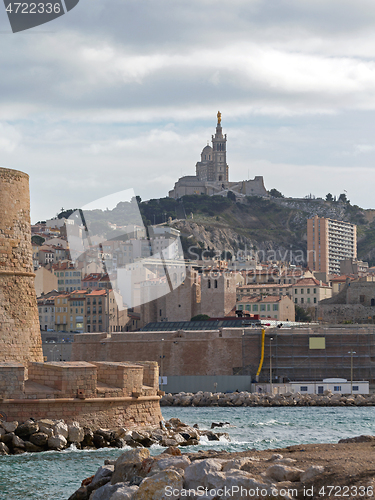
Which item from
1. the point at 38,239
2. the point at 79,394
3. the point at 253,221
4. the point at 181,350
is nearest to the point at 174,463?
the point at 79,394

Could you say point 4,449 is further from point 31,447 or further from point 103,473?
point 103,473

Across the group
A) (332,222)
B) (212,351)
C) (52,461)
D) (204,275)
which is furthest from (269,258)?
(52,461)

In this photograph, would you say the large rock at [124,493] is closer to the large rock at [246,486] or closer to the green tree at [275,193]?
the large rock at [246,486]

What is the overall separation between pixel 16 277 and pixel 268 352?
32161 millimetres

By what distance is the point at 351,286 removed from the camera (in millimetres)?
76875

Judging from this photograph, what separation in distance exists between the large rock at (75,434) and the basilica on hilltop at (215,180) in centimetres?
15218

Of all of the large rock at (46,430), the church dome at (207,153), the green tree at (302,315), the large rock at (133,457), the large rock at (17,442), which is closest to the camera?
the large rock at (133,457)

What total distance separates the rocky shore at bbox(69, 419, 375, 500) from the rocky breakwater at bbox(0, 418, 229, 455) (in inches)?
174

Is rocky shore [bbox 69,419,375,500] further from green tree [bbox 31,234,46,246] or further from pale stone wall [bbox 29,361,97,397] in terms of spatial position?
green tree [bbox 31,234,46,246]

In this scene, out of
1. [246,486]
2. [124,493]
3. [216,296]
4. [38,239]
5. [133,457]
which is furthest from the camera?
[38,239]

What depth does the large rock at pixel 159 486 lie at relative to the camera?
8.45 metres

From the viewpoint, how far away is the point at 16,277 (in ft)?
56.1

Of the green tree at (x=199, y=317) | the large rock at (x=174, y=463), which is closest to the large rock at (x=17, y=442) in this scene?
the large rock at (x=174, y=463)

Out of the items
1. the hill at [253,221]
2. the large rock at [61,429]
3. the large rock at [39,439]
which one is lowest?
the large rock at [39,439]
